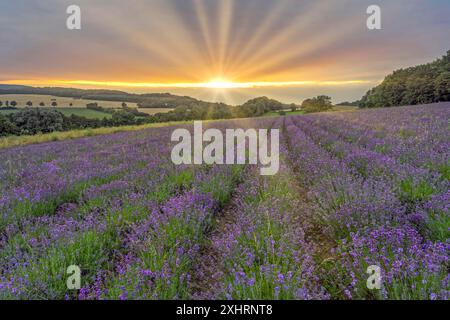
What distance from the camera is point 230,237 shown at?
2553 millimetres

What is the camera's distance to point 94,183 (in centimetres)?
509

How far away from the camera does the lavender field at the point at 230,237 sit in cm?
196

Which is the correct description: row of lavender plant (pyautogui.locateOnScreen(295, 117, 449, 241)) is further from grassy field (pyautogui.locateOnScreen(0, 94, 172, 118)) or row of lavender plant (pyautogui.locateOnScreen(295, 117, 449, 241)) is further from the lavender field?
grassy field (pyautogui.locateOnScreen(0, 94, 172, 118))

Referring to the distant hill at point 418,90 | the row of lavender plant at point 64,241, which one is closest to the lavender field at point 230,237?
the row of lavender plant at point 64,241

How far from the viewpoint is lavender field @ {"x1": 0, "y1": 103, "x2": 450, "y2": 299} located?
77.4 inches

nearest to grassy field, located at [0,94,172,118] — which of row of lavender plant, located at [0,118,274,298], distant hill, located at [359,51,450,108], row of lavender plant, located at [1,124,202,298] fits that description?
distant hill, located at [359,51,450,108]

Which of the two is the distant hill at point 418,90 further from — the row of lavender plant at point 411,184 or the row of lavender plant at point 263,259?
the row of lavender plant at point 263,259

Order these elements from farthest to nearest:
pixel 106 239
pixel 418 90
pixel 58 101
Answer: pixel 58 101
pixel 418 90
pixel 106 239

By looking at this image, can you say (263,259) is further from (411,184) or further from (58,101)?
(58,101)

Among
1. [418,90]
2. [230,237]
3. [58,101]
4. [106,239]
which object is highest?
[418,90]

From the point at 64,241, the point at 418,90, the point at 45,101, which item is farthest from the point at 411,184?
the point at 45,101

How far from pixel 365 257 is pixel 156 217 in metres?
2.09
